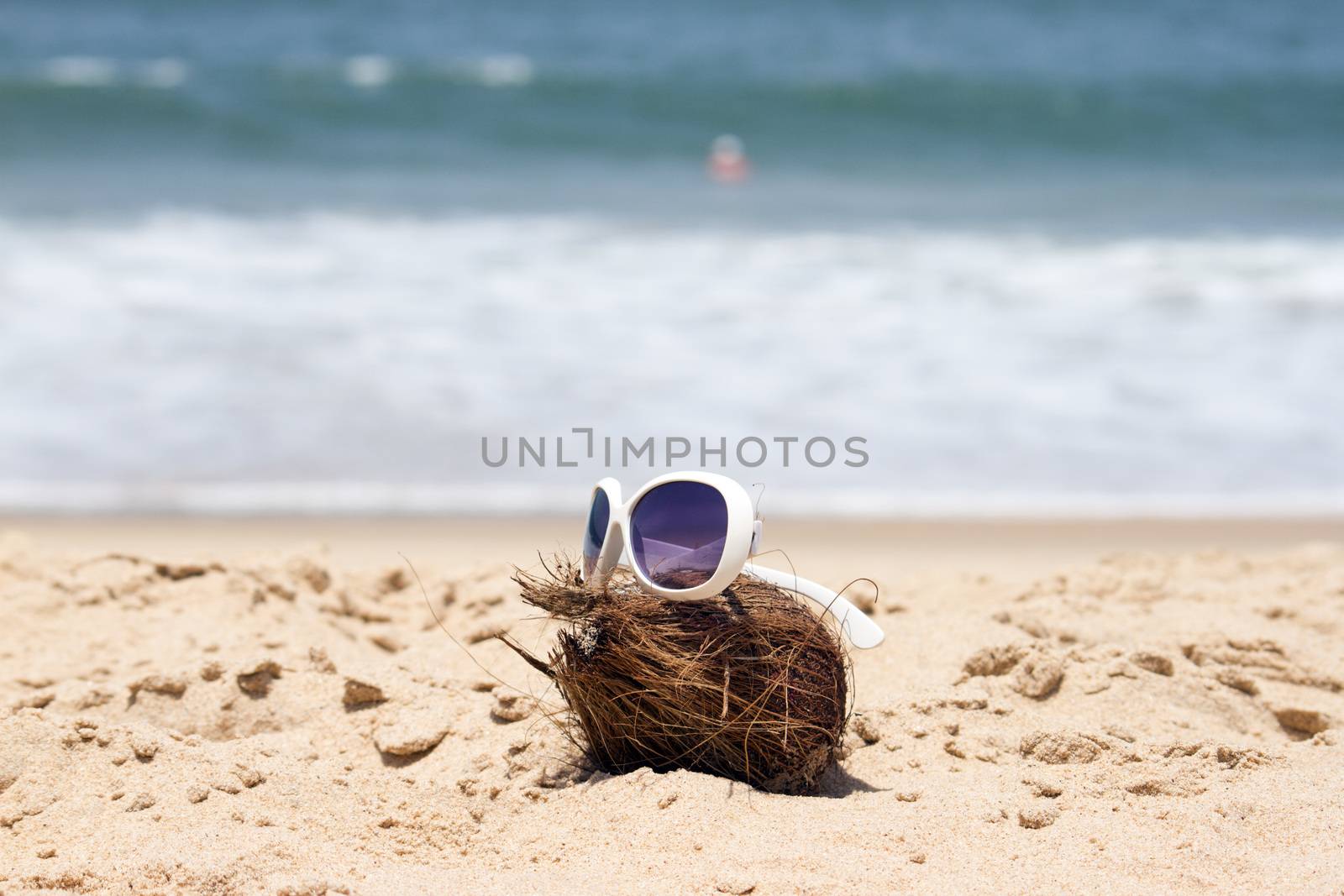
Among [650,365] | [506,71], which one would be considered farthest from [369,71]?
[650,365]

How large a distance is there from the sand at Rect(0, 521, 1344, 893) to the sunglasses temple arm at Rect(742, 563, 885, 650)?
0.28m

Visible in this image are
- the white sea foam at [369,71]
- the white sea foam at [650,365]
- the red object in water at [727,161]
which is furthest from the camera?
the white sea foam at [369,71]

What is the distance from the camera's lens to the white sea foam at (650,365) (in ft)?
15.8

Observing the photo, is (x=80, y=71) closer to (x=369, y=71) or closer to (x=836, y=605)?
(x=369, y=71)

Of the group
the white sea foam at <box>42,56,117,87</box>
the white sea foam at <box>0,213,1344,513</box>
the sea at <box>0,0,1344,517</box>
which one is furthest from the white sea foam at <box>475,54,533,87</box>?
the white sea foam at <box>0,213,1344,513</box>

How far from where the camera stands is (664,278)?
24.6 ft

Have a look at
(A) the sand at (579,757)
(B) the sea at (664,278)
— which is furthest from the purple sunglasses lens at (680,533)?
(B) the sea at (664,278)

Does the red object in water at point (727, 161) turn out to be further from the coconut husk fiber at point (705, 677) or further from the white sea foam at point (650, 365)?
the coconut husk fiber at point (705, 677)

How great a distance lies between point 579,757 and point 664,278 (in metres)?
5.44

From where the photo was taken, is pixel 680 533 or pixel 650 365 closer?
pixel 680 533

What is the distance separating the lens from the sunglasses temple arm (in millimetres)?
2201

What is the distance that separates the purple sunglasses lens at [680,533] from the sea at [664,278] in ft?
8.36

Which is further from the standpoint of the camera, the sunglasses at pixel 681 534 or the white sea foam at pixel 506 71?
the white sea foam at pixel 506 71

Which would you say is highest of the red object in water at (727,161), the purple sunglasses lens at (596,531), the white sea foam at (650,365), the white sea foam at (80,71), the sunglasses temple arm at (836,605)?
the white sea foam at (80,71)
